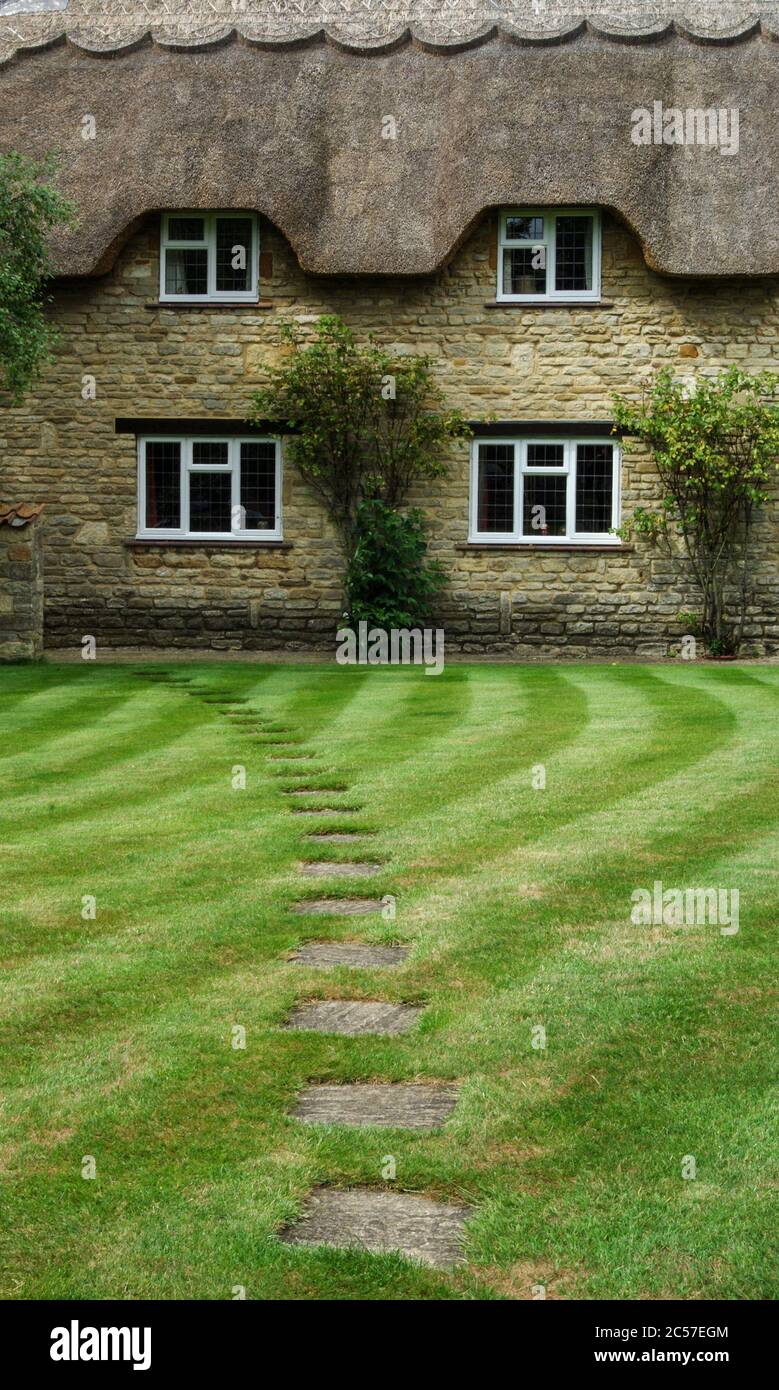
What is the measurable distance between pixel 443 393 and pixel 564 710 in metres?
9.31

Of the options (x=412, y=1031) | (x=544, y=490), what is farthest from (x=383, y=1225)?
(x=544, y=490)

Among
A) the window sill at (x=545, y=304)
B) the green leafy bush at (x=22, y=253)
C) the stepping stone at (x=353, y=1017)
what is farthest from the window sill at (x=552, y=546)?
the stepping stone at (x=353, y=1017)

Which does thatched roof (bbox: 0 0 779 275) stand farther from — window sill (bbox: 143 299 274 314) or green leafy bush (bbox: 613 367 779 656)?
green leafy bush (bbox: 613 367 779 656)

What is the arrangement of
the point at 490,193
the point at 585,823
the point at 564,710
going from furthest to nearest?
the point at 490,193
the point at 564,710
the point at 585,823

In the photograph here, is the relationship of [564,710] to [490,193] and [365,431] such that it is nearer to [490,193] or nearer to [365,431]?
[365,431]

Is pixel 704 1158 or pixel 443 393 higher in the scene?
pixel 443 393

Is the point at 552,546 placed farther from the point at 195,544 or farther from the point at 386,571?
the point at 195,544

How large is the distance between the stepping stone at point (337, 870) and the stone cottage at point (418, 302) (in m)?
15.1

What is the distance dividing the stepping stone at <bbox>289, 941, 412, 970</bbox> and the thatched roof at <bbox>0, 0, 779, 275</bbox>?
1687cm

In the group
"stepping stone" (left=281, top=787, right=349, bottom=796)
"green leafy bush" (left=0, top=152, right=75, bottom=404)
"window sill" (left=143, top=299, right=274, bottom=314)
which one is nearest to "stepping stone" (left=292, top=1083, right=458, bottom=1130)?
"stepping stone" (left=281, top=787, right=349, bottom=796)

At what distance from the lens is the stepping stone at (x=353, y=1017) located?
5.58m

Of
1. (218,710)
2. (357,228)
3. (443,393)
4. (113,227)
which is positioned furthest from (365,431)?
(218,710)

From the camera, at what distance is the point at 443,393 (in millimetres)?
22547

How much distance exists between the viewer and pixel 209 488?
2327cm
